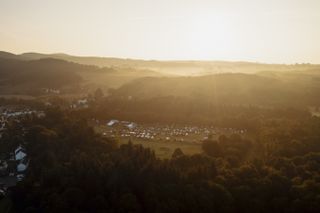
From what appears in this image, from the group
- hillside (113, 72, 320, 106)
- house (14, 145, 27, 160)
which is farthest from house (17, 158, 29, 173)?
hillside (113, 72, 320, 106)

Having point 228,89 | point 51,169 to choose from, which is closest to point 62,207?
point 51,169

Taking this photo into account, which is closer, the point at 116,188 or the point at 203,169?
the point at 116,188

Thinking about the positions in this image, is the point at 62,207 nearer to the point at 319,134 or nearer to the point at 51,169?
the point at 51,169

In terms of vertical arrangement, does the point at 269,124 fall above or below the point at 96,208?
above

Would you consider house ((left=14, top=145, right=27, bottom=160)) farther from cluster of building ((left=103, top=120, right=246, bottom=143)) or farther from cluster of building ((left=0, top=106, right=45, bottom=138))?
cluster of building ((left=0, top=106, right=45, bottom=138))

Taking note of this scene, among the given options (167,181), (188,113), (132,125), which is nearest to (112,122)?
(132,125)

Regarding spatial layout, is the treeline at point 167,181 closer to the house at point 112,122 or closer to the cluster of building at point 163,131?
the cluster of building at point 163,131
